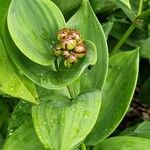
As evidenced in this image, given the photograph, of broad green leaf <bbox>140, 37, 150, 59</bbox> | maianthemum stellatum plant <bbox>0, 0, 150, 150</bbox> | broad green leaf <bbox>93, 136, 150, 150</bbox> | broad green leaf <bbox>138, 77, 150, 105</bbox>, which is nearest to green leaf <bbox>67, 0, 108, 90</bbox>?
maianthemum stellatum plant <bbox>0, 0, 150, 150</bbox>

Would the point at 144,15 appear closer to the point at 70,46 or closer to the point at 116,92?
the point at 116,92

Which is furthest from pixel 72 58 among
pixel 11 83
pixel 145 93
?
pixel 145 93

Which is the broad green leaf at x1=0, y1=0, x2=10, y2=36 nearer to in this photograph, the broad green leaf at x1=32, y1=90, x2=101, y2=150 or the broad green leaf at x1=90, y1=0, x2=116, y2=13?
the broad green leaf at x1=32, y1=90, x2=101, y2=150

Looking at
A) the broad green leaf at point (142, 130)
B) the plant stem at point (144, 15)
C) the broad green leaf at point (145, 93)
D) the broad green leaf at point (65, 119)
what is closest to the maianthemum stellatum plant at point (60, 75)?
the broad green leaf at point (65, 119)

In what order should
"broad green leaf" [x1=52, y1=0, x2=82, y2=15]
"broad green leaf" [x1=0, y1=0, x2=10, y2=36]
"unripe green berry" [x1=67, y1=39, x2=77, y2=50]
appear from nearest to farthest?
1. "unripe green berry" [x1=67, y1=39, x2=77, y2=50]
2. "broad green leaf" [x1=0, y1=0, x2=10, y2=36]
3. "broad green leaf" [x1=52, y1=0, x2=82, y2=15]

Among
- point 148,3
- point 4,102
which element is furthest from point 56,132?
point 148,3

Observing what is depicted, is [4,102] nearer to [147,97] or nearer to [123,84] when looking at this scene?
[123,84]
